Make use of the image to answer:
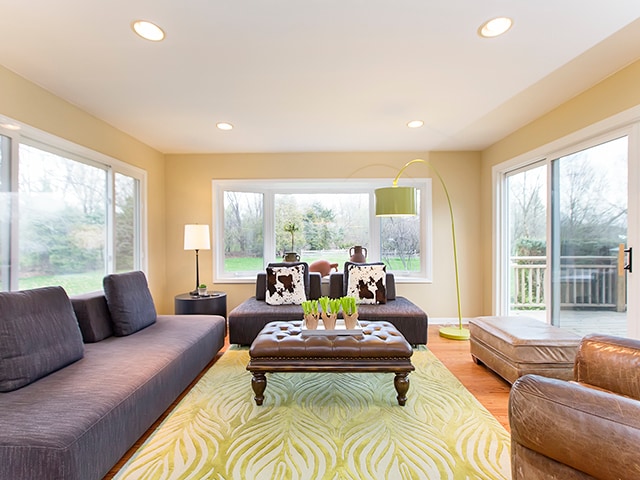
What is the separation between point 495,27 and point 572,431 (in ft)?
6.78

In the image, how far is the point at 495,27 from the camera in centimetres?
186

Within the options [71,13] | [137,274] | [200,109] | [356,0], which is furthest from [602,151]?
[137,274]

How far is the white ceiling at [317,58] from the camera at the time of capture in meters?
1.73

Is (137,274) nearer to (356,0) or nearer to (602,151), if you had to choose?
(356,0)

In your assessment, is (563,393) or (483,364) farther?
(483,364)

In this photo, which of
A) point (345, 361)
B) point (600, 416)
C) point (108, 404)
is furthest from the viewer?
point (345, 361)

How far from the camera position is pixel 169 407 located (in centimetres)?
223

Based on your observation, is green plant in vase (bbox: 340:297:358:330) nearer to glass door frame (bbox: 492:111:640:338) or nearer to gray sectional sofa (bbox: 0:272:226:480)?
gray sectional sofa (bbox: 0:272:226:480)

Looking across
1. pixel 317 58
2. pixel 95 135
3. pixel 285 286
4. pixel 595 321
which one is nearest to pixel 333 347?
pixel 285 286

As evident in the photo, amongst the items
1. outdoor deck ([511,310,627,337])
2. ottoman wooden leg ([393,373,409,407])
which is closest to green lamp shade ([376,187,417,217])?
ottoman wooden leg ([393,373,409,407])

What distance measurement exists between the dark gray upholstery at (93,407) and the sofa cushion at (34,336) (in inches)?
2.8

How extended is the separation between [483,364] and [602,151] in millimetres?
2137

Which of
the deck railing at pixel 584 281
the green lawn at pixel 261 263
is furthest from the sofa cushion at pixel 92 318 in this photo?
the deck railing at pixel 584 281

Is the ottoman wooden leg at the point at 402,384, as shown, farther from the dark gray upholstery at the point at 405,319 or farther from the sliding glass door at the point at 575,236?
the sliding glass door at the point at 575,236
